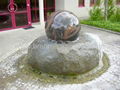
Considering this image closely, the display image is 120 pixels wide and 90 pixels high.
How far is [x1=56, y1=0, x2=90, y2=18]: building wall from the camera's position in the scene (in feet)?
37.3

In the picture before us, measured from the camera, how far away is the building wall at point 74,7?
37.3 feet

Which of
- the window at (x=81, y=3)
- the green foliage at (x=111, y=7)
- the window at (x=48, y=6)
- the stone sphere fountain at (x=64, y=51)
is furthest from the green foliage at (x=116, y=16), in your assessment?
the stone sphere fountain at (x=64, y=51)

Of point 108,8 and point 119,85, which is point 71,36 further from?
point 108,8

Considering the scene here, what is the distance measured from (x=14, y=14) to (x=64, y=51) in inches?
229

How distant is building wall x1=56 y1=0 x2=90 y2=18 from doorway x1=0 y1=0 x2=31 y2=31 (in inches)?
109

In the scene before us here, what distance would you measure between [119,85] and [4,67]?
3.21 metres

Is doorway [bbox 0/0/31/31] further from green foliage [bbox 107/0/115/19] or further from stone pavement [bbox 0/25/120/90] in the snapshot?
green foliage [bbox 107/0/115/19]

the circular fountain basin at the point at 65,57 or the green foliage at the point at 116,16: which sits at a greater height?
the green foliage at the point at 116,16

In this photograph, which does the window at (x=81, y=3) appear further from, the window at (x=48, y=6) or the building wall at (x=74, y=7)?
the window at (x=48, y=6)

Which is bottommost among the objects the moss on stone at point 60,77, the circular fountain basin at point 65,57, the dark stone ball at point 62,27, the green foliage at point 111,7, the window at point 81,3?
the moss on stone at point 60,77

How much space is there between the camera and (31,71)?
15.3ft

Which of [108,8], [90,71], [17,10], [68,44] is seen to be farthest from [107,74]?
[108,8]

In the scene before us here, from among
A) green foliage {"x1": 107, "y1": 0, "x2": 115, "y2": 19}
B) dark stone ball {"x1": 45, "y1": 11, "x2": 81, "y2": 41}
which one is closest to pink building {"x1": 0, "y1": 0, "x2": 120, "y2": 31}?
green foliage {"x1": 107, "y1": 0, "x2": 115, "y2": 19}

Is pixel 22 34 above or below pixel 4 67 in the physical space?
above
